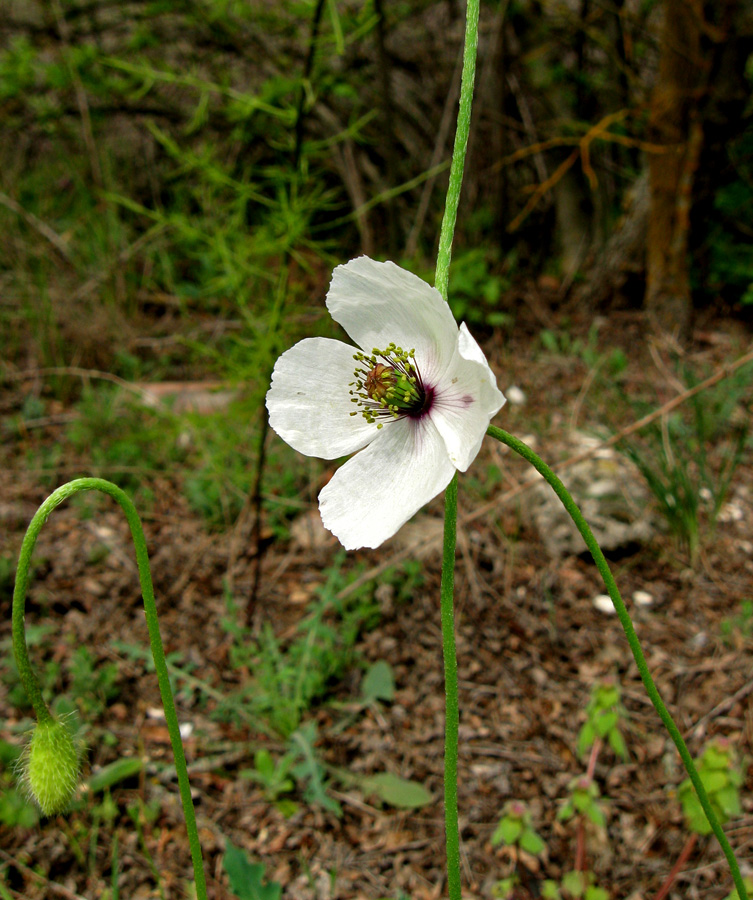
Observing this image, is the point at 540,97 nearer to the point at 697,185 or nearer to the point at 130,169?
the point at 697,185

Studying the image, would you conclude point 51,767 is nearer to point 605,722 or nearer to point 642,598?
point 605,722

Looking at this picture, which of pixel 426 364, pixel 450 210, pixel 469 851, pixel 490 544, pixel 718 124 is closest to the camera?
pixel 450 210

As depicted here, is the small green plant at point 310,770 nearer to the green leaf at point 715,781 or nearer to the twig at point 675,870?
the twig at point 675,870

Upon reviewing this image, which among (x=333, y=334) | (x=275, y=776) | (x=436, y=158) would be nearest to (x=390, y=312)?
(x=275, y=776)

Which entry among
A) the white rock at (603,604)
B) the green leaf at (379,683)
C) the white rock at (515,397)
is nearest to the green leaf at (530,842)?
the green leaf at (379,683)

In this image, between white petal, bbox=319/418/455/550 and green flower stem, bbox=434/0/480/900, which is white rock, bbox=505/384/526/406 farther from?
green flower stem, bbox=434/0/480/900

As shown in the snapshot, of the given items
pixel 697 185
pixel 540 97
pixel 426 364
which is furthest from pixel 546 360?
pixel 426 364
